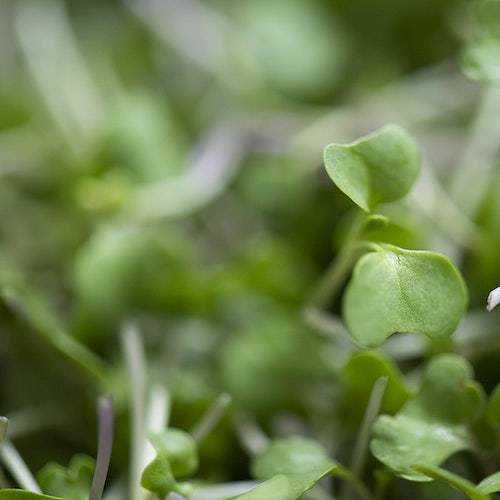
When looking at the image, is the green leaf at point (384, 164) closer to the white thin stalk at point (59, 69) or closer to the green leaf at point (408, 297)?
the green leaf at point (408, 297)

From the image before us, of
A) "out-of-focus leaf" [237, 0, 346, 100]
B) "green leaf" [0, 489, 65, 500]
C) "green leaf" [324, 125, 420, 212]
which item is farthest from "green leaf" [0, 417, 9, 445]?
"out-of-focus leaf" [237, 0, 346, 100]

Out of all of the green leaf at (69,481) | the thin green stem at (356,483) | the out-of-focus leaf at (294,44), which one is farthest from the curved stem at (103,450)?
the out-of-focus leaf at (294,44)

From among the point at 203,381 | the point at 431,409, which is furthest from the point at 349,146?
the point at 203,381

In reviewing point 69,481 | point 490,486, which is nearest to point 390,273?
point 490,486

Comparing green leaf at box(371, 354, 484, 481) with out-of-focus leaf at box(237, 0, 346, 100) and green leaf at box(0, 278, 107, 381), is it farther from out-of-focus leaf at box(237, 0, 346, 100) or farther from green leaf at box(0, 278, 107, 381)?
out-of-focus leaf at box(237, 0, 346, 100)

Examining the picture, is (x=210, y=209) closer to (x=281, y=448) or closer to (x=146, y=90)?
(x=146, y=90)

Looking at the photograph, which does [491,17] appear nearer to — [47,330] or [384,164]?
[384,164]
